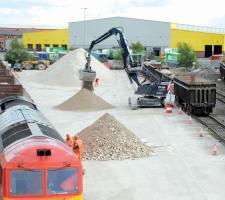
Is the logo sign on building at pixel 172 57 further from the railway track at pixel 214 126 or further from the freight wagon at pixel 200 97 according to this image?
the railway track at pixel 214 126

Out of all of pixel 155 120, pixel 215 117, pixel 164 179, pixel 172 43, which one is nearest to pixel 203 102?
pixel 215 117

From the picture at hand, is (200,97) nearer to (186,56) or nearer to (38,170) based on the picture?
(38,170)

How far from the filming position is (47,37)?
12112cm

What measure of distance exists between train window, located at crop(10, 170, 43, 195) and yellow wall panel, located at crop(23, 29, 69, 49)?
10982cm

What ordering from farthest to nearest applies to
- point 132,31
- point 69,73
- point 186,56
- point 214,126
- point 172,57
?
point 132,31 < point 172,57 < point 186,56 < point 69,73 < point 214,126

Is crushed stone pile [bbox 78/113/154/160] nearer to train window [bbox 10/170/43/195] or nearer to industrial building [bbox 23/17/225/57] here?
train window [bbox 10/170/43/195]

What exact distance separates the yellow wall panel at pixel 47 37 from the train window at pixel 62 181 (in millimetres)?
109622

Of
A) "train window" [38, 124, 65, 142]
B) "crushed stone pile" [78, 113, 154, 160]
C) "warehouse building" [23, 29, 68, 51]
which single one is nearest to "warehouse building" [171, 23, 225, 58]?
"warehouse building" [23, 29, 68, 51]

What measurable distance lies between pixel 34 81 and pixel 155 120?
28.0m

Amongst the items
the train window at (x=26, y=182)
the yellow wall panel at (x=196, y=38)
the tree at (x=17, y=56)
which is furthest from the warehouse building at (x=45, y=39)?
the train window at (x=26, y=182)

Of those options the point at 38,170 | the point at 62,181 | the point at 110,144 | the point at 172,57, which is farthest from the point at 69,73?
the point at 38,170

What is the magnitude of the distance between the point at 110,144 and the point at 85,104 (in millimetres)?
14465

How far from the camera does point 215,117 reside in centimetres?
3077

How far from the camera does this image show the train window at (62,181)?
35.9 feet
